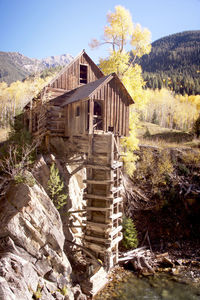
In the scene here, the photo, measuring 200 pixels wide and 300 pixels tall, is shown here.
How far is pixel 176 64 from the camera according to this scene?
108125 millimetres

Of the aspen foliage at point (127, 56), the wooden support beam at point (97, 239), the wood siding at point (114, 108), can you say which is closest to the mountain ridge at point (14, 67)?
the aspen foliage at point (127, 56)

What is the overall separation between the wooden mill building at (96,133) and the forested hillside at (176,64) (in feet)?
223

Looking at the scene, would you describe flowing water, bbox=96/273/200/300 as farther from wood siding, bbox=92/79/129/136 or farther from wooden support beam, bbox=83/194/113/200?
wood siding, bbox=92/79/129/136

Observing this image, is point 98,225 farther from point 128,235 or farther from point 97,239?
point 128,235

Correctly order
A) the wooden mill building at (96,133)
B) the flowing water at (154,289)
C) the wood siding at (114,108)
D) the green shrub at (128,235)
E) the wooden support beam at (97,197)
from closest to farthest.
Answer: the flowing water at (154,289), the wooden support beam at (97,197), the wooden mill building at (96,133), the wood siding at (114,108), the green shrub at (128,235)

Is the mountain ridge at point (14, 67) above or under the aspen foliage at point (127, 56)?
above

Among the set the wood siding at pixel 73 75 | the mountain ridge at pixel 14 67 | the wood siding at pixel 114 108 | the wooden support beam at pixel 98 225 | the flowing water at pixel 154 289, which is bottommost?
the flowing water at pixel 154 289

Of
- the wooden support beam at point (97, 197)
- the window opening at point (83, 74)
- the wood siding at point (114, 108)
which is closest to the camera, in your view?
the wooden support beam at point (97, 197)

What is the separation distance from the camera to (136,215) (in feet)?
64.7

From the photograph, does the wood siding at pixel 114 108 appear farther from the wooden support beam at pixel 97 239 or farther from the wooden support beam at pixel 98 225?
the wooden support beam at pixel 97 239

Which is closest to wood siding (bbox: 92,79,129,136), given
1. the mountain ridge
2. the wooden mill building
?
the wooden mill building

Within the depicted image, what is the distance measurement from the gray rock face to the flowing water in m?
3.23

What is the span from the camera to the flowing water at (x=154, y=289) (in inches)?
485

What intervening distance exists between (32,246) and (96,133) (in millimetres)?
7560
